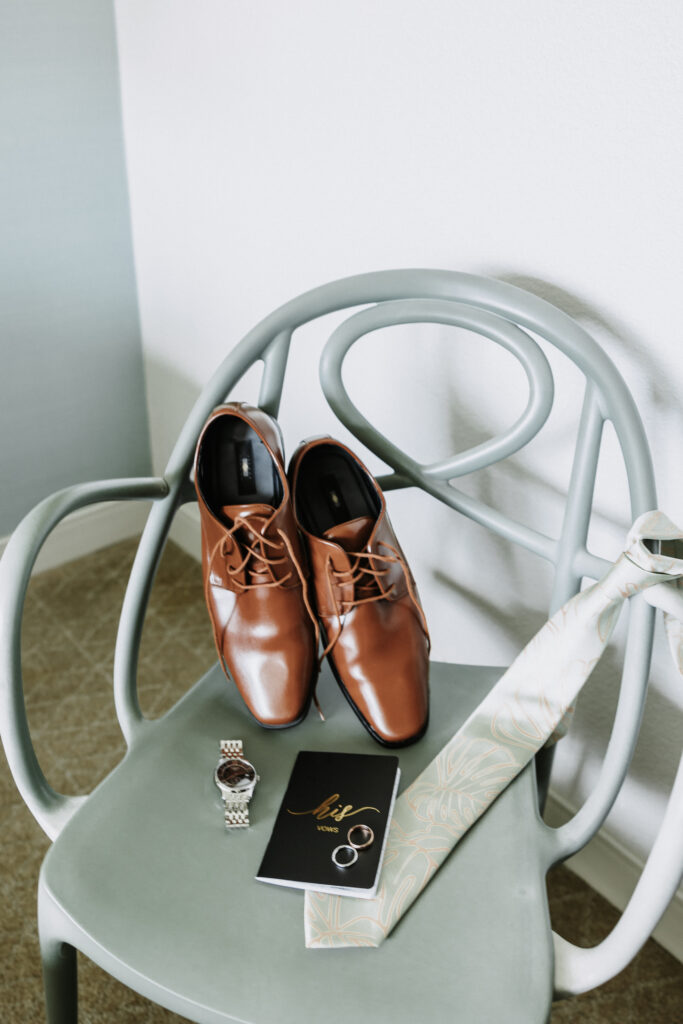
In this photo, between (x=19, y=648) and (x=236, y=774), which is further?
(x=236, y=774)

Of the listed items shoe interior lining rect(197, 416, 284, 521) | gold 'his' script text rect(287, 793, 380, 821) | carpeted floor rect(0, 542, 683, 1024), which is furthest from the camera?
carpeted floor rect(0, 542, 683, 1024)

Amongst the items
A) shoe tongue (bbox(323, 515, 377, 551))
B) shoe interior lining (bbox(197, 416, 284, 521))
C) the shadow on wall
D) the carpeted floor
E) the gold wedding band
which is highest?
the shadow on wall

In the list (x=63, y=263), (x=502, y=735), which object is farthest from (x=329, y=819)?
(x=63, y=263)

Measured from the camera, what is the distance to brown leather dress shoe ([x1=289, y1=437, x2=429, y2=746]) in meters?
0.80

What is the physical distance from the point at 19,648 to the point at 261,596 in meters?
0.24

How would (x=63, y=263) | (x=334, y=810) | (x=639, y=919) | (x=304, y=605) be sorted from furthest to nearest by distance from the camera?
(x=63, y=263)
(x=304, y=605)
(x=334, y=810)
(x=639, y=919)

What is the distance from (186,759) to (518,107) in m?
0.70

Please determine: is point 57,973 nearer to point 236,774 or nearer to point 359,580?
point 236,774

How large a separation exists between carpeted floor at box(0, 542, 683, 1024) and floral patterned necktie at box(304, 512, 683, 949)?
435mm

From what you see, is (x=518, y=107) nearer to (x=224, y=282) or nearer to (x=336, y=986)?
(x=224, y=282)

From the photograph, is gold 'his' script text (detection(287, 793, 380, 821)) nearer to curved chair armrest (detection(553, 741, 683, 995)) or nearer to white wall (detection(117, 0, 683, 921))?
curved chair armrest (detection(553, 741, 683, 995))

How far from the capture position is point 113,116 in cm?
147

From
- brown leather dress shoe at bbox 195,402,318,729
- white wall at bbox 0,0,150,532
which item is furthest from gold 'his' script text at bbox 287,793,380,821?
white wall at bbox 0,0,150,532

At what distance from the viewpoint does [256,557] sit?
809 mm
